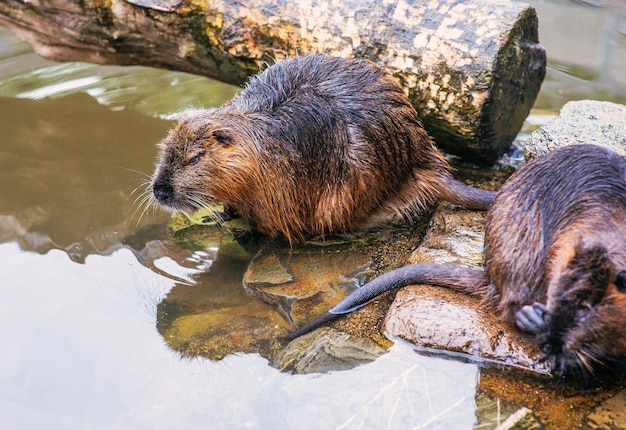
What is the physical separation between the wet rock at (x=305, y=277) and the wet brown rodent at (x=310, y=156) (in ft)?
0.43

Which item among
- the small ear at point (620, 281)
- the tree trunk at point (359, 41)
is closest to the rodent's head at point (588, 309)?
the small ear at point (620, 281)

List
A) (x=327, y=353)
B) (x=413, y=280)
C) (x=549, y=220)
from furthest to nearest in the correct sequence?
1. (x=413, y=280)
2. (x=327, y=353)
3. (x=549, y=220)

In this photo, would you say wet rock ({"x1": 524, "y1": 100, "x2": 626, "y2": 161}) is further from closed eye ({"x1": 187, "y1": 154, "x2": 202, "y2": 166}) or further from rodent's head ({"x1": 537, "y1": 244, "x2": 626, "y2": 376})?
closed eye ({"x1": 187, "y1": 154, "x2": 202, "y2": 166})

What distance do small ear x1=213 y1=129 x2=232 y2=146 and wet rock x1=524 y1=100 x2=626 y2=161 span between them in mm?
1480

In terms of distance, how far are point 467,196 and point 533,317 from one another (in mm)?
1219

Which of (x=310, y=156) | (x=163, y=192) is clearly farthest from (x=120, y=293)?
(x=310, y=156)

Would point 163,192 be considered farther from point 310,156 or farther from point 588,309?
point 588,309

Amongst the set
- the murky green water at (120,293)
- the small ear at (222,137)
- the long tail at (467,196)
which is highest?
the small ear at (222,137)

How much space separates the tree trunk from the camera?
11.4 feet

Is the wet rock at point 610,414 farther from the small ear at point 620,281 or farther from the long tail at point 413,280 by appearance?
the long tail at point 413,280

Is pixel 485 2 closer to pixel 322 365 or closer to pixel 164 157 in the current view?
pixel 164 157

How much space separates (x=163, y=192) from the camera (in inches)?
132

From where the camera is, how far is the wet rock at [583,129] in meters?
3.36

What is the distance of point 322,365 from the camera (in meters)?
2.55
